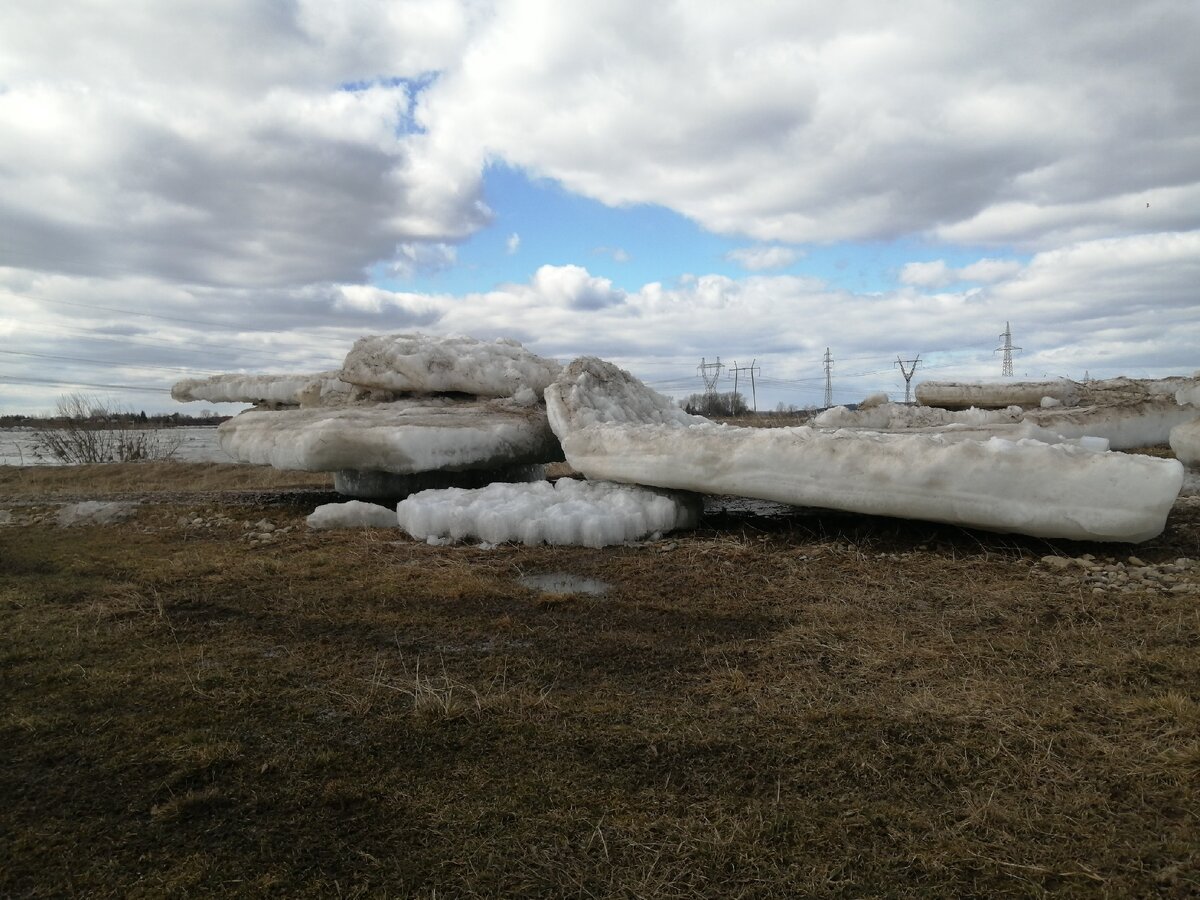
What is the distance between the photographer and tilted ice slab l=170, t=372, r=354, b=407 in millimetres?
11273

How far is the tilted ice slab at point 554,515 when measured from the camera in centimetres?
671

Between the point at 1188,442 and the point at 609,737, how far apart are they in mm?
9325

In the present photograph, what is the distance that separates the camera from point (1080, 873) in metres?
1.97

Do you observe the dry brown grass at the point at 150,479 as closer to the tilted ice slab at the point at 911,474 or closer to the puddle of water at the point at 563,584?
the tilted ice slab at the point at 911,474

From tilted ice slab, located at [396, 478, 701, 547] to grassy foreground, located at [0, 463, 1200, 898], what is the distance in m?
1.49

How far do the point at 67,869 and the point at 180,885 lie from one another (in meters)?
0.36

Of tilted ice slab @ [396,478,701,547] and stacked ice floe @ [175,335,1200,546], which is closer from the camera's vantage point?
stacked ice floe @ [175,335,1200,546]

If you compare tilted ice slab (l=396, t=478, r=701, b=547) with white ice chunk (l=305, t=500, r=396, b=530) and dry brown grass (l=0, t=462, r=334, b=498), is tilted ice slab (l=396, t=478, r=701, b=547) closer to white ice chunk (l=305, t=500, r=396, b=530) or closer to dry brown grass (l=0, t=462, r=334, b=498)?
white ice chunk (l=305, t=500, r=396, b=530)

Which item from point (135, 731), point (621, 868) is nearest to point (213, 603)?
point (135, 731)

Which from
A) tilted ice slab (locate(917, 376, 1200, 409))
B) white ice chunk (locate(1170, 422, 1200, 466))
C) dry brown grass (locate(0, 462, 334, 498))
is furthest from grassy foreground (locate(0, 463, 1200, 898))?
tilted ice slab (locate(917, 376, 1200, 409))

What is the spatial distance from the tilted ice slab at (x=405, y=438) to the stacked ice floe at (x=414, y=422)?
1 cm

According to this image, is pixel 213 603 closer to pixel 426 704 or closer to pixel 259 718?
pixel 259 718

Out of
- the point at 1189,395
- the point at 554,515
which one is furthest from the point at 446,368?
the point at 1189,395

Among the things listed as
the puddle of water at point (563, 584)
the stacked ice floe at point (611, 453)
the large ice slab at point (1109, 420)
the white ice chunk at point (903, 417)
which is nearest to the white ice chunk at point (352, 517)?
the stacked ice floe at point (611, 453)
